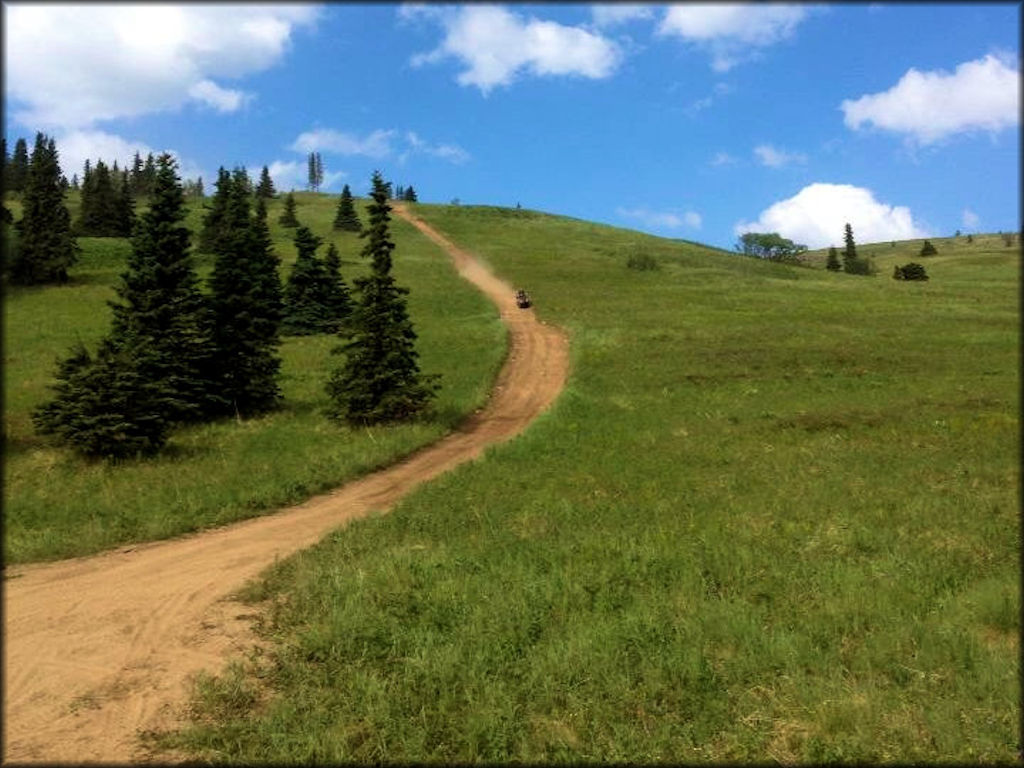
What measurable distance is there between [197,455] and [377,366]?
7.19 m

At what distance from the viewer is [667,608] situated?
10.2m

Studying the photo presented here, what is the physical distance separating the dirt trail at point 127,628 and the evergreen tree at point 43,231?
54.9m

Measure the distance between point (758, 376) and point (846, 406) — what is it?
6.83m

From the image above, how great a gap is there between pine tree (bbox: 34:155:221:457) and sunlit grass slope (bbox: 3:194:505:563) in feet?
2.96

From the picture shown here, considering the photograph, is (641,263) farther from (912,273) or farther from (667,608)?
(667,608)

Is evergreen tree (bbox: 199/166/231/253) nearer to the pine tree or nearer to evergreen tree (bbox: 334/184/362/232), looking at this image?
evergreen tree (bbox: 334/184/362/232)

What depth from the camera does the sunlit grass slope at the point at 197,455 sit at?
1566 cm

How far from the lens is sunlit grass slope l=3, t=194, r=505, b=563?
15.7 metres

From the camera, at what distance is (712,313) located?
53.2 metres

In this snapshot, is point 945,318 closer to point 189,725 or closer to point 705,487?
→ point 705,487

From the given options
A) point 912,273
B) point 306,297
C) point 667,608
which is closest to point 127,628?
point 667,608

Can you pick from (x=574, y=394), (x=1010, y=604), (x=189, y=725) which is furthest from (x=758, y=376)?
(x=189, y=725)

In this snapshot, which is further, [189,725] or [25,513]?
[25,513]

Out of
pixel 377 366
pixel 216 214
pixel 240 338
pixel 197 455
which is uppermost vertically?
pixel 216 214
